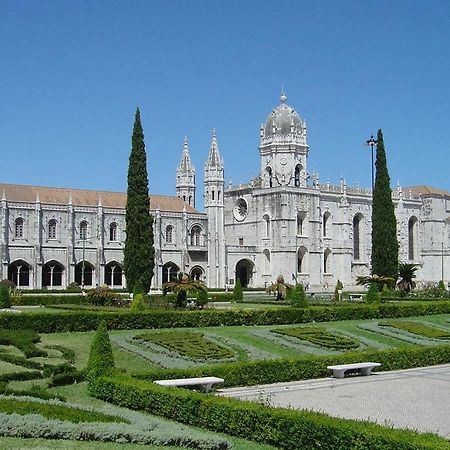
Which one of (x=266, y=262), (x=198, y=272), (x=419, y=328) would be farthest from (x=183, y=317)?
(x=266, y=262)

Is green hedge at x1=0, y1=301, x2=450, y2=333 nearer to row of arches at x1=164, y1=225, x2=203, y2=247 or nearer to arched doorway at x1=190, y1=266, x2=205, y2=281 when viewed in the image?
row of arches at x1=164, y1=225, x2=203, y2=247

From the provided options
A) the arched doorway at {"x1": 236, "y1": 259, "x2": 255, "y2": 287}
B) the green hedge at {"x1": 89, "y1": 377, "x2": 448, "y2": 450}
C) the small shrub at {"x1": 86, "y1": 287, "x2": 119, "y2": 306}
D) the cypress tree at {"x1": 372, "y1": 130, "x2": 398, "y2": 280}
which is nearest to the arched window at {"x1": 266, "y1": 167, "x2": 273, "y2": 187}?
the arched doorway at {"x1": 236, "y1": 259, "x2": 255, "y2": 287}

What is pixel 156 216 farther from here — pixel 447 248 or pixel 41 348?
pixel 41 348

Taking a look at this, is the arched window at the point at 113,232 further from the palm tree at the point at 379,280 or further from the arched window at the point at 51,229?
the palm tree at the point at 379,280

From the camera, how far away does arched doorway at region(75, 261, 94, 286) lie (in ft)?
237

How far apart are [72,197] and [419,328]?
4796 centimetres

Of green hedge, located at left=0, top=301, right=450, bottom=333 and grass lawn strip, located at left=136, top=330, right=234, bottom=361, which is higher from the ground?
green hedge, located at left=0, top=301, right=450, bottom=333

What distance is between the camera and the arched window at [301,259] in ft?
272

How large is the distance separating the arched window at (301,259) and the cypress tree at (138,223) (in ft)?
124

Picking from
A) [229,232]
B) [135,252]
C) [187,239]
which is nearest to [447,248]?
[229,232]

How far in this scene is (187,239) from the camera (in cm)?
7869

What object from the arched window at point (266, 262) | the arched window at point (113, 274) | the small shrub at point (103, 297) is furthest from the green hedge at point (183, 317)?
the arched window at point (266, 262)

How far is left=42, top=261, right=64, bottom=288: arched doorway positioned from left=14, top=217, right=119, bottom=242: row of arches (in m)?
2.38

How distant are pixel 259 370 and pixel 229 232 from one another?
66447 mm
